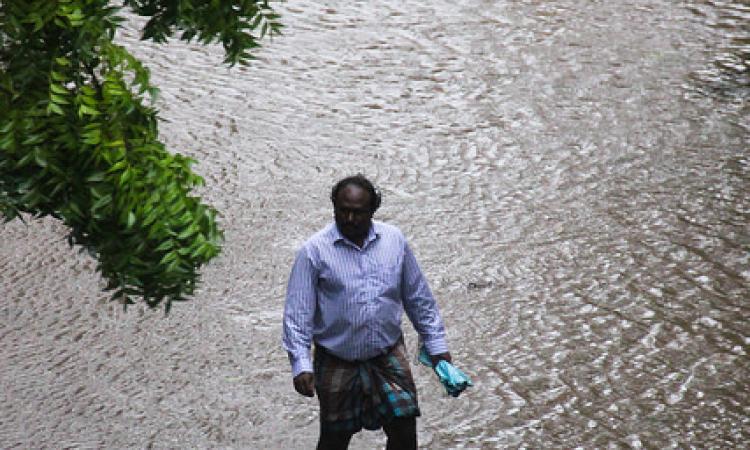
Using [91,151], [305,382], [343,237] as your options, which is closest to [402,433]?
[305,382]

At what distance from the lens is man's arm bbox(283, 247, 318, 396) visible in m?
5.30

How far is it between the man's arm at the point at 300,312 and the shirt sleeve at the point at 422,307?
0.45m

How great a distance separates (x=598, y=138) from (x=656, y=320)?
3.31 metres

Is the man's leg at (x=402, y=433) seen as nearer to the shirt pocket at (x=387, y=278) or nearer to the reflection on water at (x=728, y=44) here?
the shirt pocket at (x=387, y=278)

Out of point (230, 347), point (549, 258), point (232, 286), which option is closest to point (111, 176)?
point (230, 347)

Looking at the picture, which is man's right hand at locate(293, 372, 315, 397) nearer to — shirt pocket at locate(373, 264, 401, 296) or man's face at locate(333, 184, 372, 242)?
shirt pocket at locate(373, 264, 401, 296)

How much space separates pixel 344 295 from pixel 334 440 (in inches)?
27.4

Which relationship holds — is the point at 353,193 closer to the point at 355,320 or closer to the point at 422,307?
the point at 355,320

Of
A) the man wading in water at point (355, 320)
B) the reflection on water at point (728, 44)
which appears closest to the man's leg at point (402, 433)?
the man wading in water at point (355, 320)

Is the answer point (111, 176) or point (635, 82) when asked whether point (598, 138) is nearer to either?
point (635, 82)

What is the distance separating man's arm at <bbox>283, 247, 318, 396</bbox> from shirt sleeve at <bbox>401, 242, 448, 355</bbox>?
0.45 metres

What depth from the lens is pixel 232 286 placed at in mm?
8531

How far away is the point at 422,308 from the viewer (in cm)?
559

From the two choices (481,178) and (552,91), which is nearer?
(481,178)
